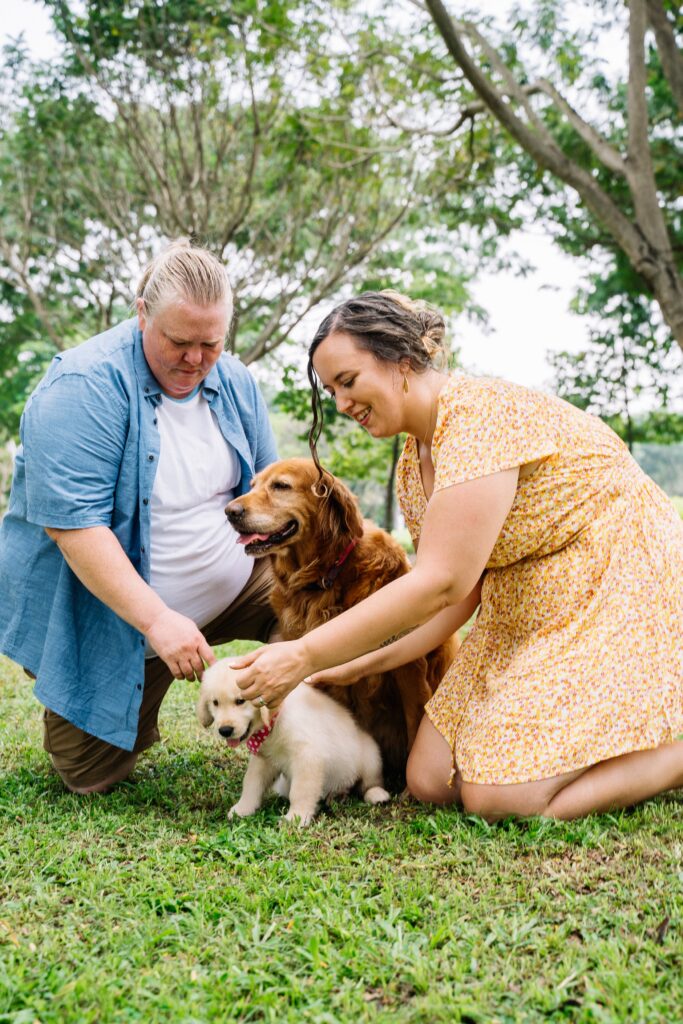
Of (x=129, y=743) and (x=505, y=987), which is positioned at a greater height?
(x=505, y=987)

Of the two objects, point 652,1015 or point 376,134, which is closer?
point 652,1015

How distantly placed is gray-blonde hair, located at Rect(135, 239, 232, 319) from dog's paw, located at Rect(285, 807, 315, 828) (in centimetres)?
195

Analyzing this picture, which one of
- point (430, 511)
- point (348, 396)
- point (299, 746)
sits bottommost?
point (299, 746)

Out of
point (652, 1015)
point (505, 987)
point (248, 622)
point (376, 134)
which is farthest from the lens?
point (376, 134)

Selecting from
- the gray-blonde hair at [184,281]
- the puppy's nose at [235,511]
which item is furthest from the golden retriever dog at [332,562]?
the gray-blonde hair at [184,281]

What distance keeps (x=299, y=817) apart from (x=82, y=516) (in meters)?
1.38

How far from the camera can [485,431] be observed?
3041mm

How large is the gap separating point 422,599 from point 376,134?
11.1m

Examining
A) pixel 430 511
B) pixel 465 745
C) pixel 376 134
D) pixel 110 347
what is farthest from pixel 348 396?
pixel 376 134

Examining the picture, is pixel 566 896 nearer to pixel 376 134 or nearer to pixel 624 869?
pixel 624 869

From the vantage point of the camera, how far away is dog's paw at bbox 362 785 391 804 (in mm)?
3611

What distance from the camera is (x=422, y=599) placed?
114 inches

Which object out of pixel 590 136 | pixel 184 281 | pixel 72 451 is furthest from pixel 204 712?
pixel 590 136

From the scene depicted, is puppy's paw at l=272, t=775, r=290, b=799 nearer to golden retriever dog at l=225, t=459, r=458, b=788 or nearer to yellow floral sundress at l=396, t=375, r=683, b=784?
golden retriever dog at l=225, t=459, r=458, b=788
